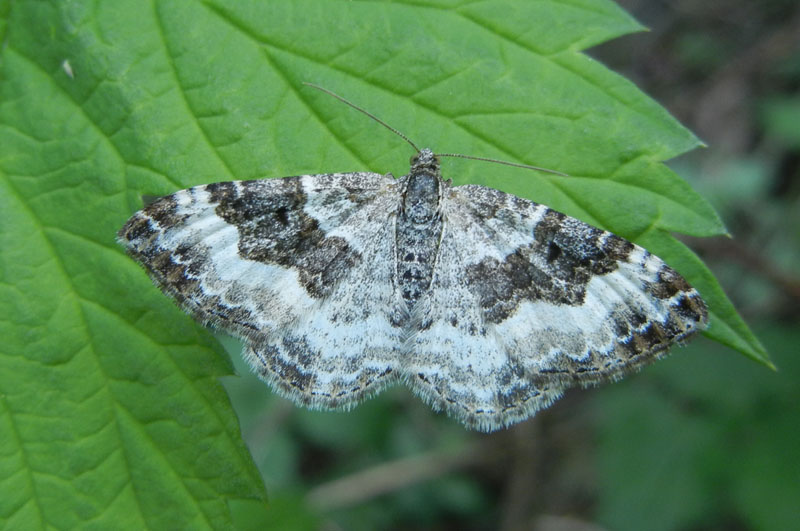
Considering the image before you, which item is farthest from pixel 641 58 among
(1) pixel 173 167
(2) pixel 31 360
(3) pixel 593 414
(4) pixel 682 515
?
(2) pixel 31 360

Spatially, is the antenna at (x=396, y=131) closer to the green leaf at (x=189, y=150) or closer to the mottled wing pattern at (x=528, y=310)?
the green leaf at (x=189, y=150)

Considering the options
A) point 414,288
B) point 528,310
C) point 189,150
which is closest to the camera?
point 189,150

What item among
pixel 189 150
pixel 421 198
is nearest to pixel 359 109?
pixel 421 198

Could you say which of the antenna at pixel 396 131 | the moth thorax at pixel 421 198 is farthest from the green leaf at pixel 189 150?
the moth thorax at pixel 421 198

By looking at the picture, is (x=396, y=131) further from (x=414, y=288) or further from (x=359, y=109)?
(x=414, y=288)

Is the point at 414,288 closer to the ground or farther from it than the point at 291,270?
closer to the ground

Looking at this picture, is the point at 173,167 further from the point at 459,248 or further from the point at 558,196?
the point at 558,196

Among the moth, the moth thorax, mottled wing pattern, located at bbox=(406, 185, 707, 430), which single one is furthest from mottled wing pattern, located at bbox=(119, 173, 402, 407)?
mottled wing pattern, located at bbox=(406, 185, 707, 430)
